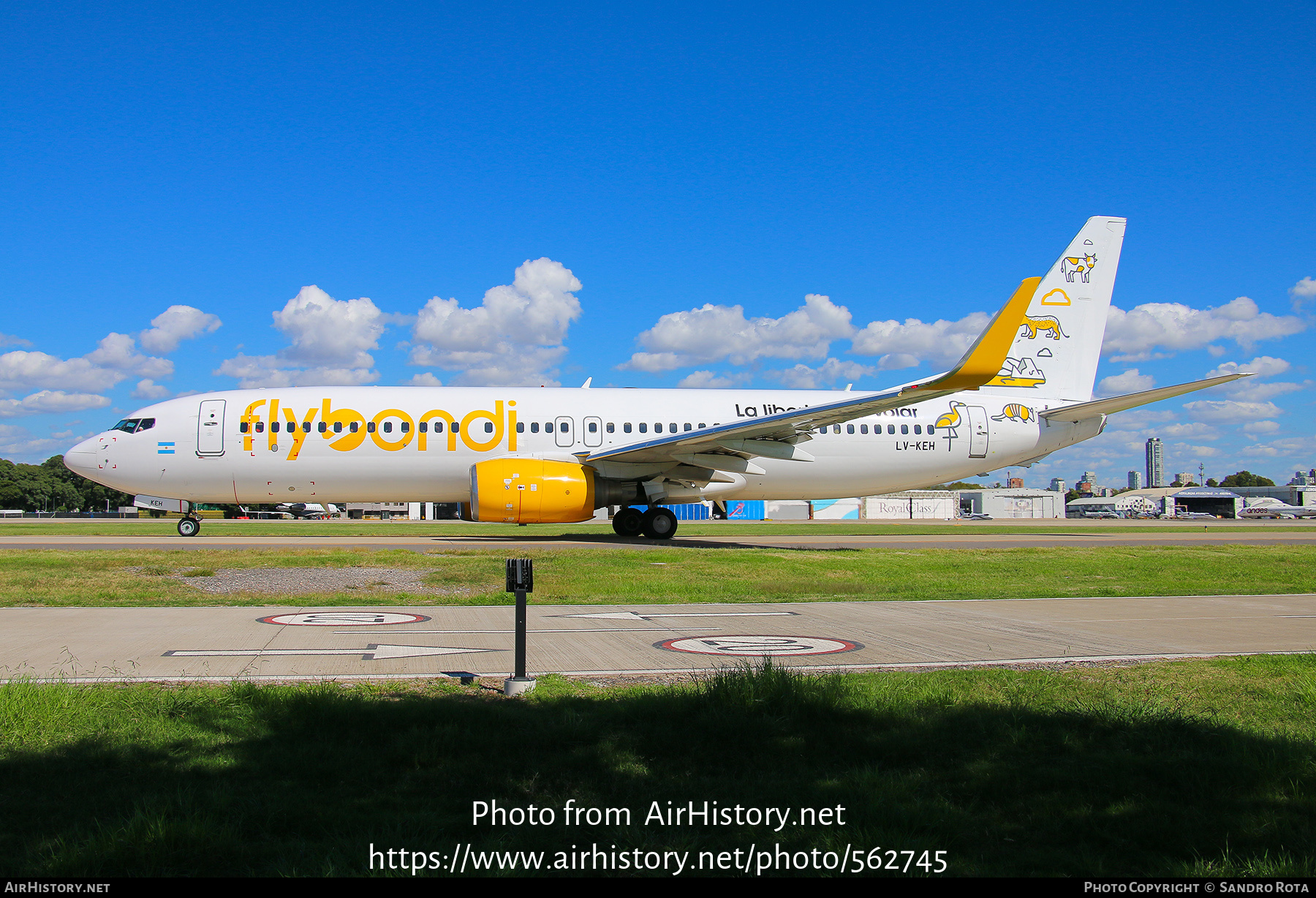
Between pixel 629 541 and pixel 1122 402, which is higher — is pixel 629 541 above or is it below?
below

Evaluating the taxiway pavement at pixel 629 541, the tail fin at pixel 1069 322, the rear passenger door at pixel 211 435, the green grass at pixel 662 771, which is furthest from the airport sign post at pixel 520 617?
the tail fin at pixel 1069 322

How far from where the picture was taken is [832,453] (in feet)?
82.6

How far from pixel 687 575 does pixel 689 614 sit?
408 cm

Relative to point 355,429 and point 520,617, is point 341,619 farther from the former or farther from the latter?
point 355,429

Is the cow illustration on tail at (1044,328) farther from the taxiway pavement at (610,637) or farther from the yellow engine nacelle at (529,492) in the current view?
the taxiway pavement at (610,637)

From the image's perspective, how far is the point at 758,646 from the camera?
8.48 metres

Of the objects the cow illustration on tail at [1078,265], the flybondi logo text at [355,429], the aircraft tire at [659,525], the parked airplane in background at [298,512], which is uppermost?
the cow illustration on tail at [1078,265]

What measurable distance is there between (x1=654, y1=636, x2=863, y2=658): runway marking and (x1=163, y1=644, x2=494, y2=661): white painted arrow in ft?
6.09

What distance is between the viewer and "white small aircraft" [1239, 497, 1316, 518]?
9812cm

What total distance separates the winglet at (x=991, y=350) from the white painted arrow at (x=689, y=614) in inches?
352

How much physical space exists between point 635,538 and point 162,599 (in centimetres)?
1378

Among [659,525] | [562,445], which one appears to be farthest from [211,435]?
[659,525]

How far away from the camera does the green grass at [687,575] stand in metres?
11.9

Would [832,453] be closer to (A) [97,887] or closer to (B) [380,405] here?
(B) [380,405]
